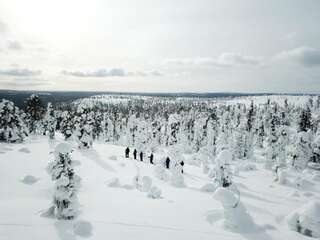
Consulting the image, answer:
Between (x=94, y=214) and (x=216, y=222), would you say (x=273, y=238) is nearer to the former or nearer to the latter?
(x=216, y=222)

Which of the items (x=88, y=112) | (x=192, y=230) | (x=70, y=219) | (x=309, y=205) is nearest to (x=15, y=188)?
(x=70, y=219)

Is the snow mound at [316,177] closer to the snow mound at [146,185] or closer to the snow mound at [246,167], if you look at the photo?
the snow mound at [246,167]

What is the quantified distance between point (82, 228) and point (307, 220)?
11178 mm

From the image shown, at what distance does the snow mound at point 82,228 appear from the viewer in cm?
1250

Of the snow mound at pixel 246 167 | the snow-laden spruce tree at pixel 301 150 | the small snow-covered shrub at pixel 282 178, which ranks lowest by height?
the snow mound at pixel 246 167

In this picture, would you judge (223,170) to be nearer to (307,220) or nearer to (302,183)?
(307,220)

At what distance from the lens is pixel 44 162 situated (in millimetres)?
26859

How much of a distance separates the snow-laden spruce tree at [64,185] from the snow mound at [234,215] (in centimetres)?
760

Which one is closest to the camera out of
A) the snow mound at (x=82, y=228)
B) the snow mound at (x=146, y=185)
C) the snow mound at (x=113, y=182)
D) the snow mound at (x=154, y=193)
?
the snow mound at (x=82, y=228)

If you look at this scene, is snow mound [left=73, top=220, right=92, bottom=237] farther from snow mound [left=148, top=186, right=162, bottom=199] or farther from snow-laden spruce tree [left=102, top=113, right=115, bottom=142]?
snow-laden spruce tree [left=102, top=113, right=115, bottom=142]

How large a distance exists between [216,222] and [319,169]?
47.1 meters

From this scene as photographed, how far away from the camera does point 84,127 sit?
125 feet

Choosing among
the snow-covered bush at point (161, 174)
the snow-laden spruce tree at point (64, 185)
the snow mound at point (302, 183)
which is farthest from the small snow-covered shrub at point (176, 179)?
the snow mound at point (302, 183)

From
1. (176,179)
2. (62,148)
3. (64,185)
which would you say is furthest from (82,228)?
(176,179)
